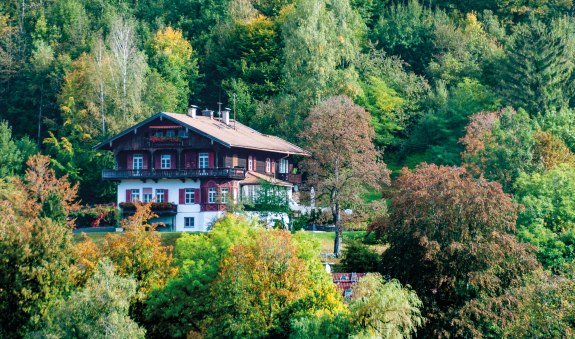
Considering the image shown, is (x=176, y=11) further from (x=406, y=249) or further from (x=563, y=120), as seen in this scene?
(x=406, y=249)

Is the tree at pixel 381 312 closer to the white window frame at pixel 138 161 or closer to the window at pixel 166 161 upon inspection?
the window at pixel 166 161

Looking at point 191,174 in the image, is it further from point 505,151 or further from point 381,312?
point 381,312

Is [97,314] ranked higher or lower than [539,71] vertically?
lower

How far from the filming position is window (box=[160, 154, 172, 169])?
80688 mm

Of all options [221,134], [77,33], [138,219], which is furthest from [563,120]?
[77,33]

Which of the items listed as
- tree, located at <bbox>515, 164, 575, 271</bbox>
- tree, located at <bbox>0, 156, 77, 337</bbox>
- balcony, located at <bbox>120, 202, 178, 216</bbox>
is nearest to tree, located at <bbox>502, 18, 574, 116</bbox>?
tree, located at <bbox>515, 164, 575, 271</bbox>

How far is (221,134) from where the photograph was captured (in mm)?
80500

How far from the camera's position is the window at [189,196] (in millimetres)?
79000

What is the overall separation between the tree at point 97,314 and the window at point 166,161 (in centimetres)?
2961

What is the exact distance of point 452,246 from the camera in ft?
174

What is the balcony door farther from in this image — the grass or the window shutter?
the grass

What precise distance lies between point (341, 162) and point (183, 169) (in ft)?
42.7

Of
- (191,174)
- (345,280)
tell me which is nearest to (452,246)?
(345,280)

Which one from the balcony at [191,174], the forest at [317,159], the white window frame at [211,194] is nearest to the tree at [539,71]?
the forest at [317,159]
